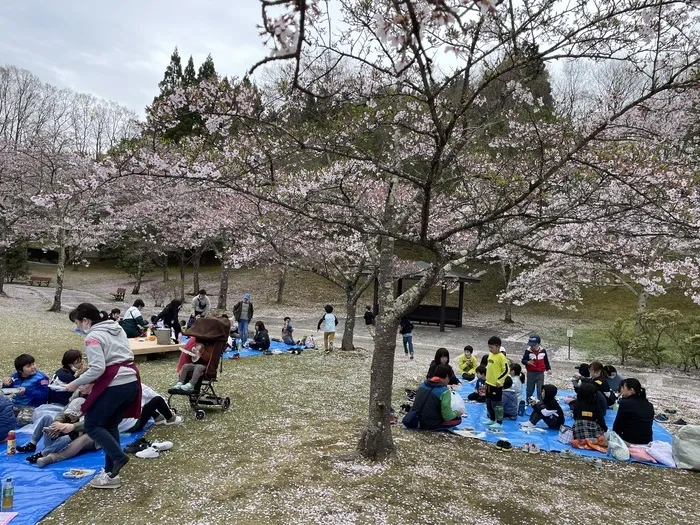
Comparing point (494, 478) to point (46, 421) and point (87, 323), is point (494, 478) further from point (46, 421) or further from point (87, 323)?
point (46, 421)

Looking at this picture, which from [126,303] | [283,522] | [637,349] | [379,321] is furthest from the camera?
[126,303]

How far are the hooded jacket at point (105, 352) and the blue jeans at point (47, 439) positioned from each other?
4.28 feet

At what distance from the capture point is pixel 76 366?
579 cm

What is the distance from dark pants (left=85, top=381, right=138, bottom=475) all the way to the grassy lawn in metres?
0.31

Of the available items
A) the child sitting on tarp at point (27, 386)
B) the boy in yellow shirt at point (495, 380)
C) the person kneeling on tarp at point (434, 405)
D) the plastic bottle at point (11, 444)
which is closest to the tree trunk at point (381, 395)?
the person kneeling on tarp at point (434, 405)

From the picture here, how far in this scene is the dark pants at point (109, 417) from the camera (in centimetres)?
420

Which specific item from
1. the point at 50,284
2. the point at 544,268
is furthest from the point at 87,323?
the point at 50,284

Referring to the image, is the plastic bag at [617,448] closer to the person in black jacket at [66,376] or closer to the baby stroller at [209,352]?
the baby stroller at [209,352]

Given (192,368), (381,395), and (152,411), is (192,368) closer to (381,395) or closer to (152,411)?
(152,411)

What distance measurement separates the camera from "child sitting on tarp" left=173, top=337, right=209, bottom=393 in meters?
6.65

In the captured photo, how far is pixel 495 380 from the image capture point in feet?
23.2

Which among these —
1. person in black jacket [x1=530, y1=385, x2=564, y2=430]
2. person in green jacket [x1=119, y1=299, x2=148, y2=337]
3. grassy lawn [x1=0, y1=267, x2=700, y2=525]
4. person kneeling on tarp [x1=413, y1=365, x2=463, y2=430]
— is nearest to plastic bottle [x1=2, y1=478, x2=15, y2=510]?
grassy lawn [x1=0, y1=267, x2=700, y2=525]

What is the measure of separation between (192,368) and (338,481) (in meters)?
3.17

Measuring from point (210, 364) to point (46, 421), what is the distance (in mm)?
2122
